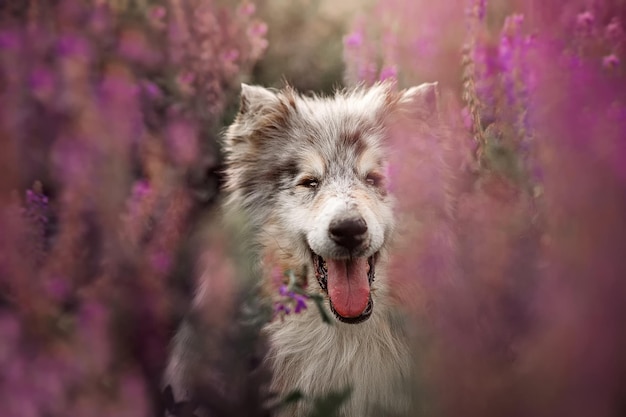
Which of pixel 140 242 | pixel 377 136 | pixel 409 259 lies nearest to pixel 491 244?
pixel 409 259

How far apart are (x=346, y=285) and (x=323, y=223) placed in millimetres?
187

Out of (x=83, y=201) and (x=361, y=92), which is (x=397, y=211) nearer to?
(x=361, y=92)

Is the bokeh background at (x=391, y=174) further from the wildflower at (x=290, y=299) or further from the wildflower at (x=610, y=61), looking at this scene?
the wildflower at (x=290, y=299)

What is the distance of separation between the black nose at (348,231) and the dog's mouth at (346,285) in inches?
3.1

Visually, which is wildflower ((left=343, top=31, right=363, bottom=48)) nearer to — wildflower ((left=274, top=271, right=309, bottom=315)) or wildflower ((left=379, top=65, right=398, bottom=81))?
wildflower ((left=379, top=65, right=398, bottom=81))

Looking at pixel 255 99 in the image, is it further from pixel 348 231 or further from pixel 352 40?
pixel 348 231

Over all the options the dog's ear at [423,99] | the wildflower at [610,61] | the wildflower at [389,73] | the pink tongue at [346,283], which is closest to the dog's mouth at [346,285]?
the pink tongue at [346,283]

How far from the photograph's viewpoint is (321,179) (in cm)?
236

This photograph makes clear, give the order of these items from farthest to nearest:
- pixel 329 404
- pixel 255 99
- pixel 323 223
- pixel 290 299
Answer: pixel 255 99, pixel 290 299, pixel 323 223, pixel 329 404

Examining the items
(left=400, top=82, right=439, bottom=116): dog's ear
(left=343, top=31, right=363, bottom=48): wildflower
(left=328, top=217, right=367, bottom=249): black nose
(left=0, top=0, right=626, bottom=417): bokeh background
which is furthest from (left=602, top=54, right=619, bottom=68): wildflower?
(left=328, top=217, right=367, bottom=249): black nose

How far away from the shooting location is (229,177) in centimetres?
250

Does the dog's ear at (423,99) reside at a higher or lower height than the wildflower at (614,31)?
lower

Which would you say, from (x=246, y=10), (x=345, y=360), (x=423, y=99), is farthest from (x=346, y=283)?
(x=246, y=10)

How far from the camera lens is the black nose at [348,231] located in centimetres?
213
